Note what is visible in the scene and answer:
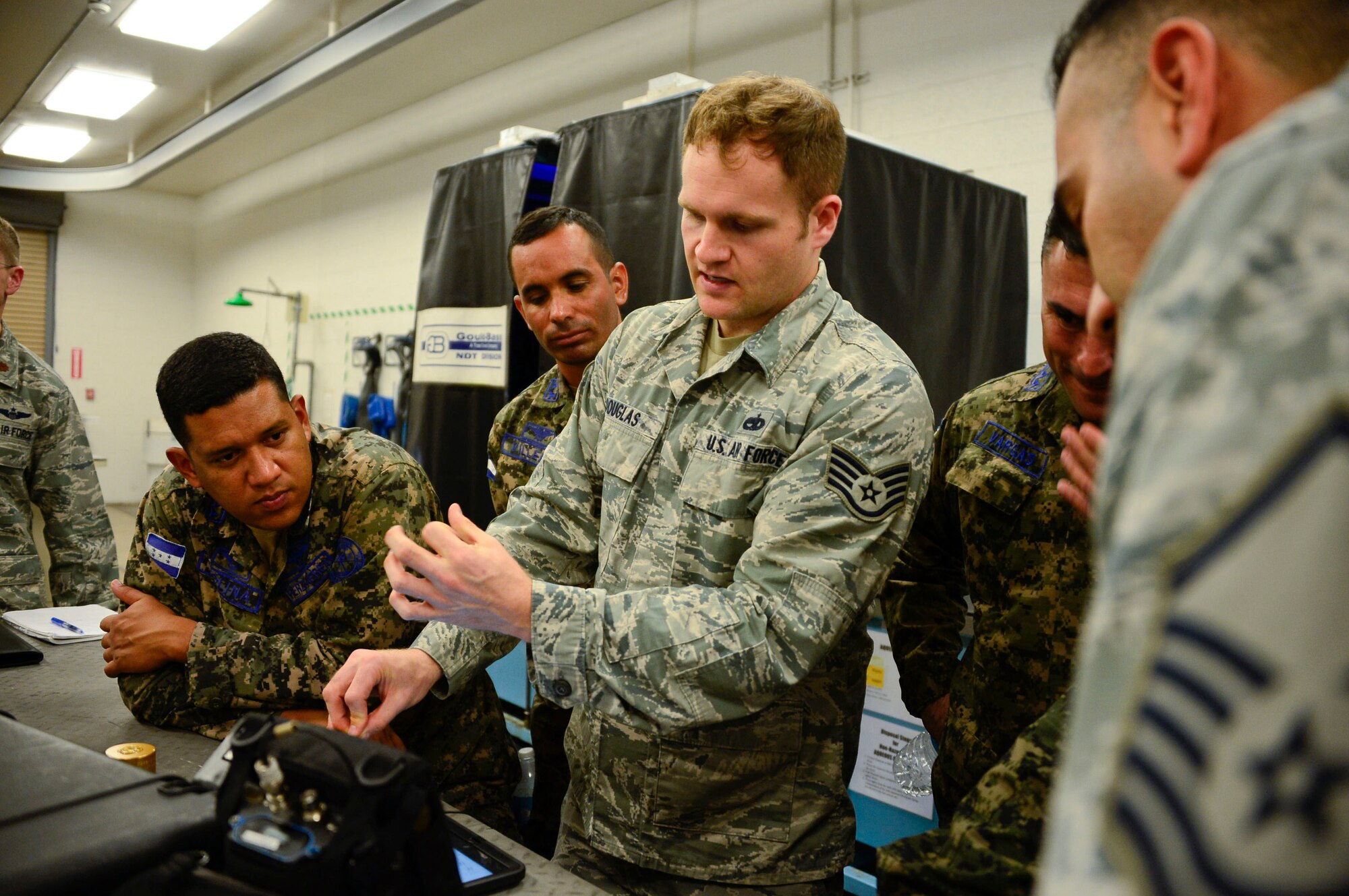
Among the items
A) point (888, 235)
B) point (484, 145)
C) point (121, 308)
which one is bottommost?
point (888, 235)

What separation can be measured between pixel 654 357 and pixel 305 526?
88 centimetres

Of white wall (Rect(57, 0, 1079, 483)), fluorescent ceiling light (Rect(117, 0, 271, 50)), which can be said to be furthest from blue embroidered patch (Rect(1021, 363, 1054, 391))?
fluorescent ceiling light (Rect(117, 0, 271, 50))

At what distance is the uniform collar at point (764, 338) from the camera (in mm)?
1307

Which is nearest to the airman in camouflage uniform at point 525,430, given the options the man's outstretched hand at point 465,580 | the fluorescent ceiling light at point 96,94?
the man's outstretched hand at point 465,580

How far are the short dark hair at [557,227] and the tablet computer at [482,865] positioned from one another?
5.73ft

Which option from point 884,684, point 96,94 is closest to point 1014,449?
point 884,684

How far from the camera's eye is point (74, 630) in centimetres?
229

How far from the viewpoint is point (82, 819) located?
0.80 m

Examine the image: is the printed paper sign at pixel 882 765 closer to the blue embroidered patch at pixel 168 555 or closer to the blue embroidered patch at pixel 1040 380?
the blue embroidered patch at pixel 1040 380

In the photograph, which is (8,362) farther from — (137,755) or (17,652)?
(137,755)

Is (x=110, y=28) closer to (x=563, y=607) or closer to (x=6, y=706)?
(x=6, y=706)

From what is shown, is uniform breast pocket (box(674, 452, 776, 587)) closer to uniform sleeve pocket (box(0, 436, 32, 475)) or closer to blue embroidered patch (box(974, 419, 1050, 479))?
blue embroidered patch (box(974, 419, 1050, 479))

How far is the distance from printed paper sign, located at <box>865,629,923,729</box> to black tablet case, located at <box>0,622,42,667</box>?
6.52 ft

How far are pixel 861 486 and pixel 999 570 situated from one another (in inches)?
21.3
